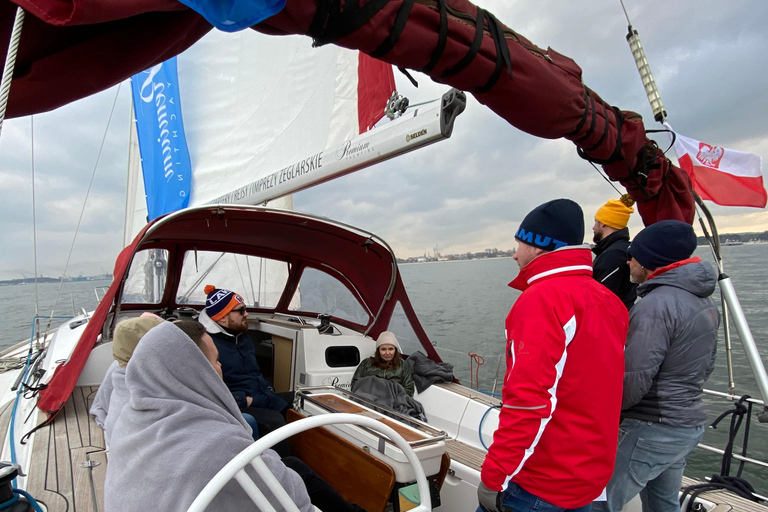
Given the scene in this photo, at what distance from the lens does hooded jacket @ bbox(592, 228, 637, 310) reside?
2.66 metres

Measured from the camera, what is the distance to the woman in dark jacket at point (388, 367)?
394 cm

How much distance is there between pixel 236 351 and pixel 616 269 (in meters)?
2.77

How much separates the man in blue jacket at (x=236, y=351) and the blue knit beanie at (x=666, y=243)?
2.68 meters

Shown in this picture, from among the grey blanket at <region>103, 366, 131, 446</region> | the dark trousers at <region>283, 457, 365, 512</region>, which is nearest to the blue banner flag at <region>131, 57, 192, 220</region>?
the grey blanket at <region>103, 366, 131, 446</region>

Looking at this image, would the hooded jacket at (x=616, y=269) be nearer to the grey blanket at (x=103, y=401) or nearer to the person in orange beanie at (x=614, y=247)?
the person in orange beanie at (x=614, y=247)

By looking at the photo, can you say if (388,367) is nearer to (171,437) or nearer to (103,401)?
(103,401)

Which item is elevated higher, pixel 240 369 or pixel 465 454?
pixel 240 369

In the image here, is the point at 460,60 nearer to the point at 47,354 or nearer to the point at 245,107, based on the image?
the point at 245,107

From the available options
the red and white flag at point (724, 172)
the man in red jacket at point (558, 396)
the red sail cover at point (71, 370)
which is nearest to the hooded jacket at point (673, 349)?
the man in red jacket at point (558, 396)

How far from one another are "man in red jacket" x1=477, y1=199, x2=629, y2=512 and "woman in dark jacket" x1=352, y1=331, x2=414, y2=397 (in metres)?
2.33

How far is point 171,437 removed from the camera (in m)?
1.35

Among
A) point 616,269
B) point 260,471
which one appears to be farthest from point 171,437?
point 616,269

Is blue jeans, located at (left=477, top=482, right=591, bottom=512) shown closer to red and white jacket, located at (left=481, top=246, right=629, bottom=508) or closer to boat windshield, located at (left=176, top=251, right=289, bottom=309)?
red and white jacket, located at (left=481, top=246, right=629, bottom=508)

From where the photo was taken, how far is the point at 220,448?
138 cm
